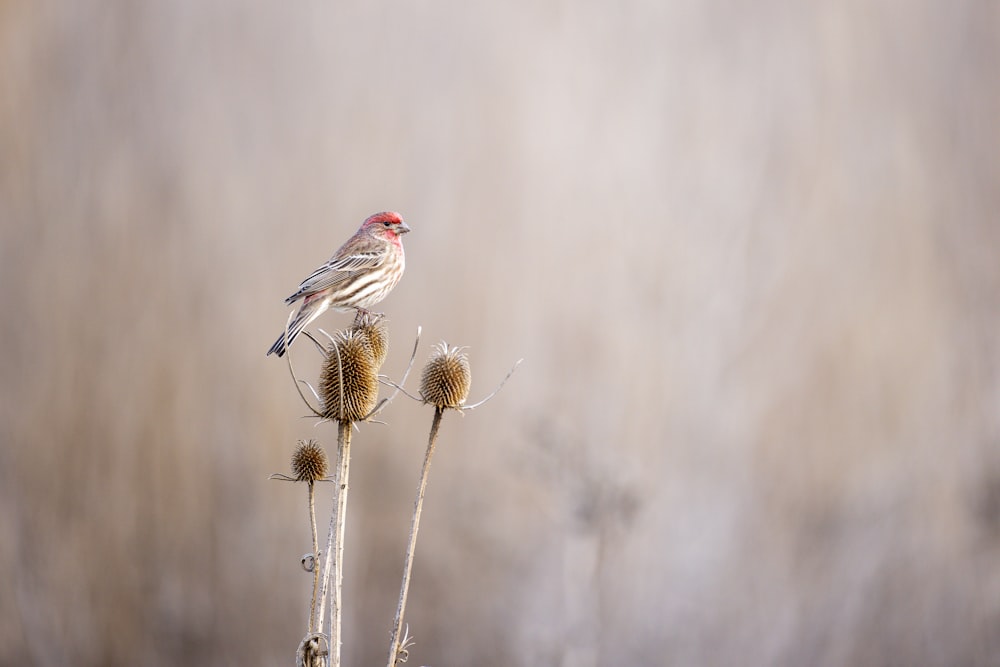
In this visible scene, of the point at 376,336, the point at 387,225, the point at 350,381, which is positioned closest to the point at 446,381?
the point at 350,381

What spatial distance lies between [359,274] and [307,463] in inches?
49.0

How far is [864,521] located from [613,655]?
293 centimetres

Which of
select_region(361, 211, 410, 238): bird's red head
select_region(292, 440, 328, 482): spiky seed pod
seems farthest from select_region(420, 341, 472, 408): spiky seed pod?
select_region(361, 211, 410, 238): bird's red head

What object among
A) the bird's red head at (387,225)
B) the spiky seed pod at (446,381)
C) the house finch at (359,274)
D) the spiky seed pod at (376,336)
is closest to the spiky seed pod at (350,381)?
the spiky seed pod at (376,336)

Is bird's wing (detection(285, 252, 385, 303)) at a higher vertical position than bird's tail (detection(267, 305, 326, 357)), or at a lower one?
higher

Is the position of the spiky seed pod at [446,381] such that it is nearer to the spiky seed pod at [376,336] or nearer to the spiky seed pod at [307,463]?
the spiky seed pod at [376,336]

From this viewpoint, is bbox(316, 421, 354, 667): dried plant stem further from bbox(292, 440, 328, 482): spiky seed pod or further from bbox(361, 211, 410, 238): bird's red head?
bbox(361, 211, 410, 238): bird's red head

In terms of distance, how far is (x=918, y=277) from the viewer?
9.30m

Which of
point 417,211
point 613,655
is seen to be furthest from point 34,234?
point 613,655

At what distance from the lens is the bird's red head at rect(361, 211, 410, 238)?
12.4ft

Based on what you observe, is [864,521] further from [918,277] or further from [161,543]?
[161,543]

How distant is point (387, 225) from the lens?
3.83m

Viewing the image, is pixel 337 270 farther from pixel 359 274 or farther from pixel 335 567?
pixel 335 567

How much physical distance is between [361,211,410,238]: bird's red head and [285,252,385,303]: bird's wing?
0.17 meters
